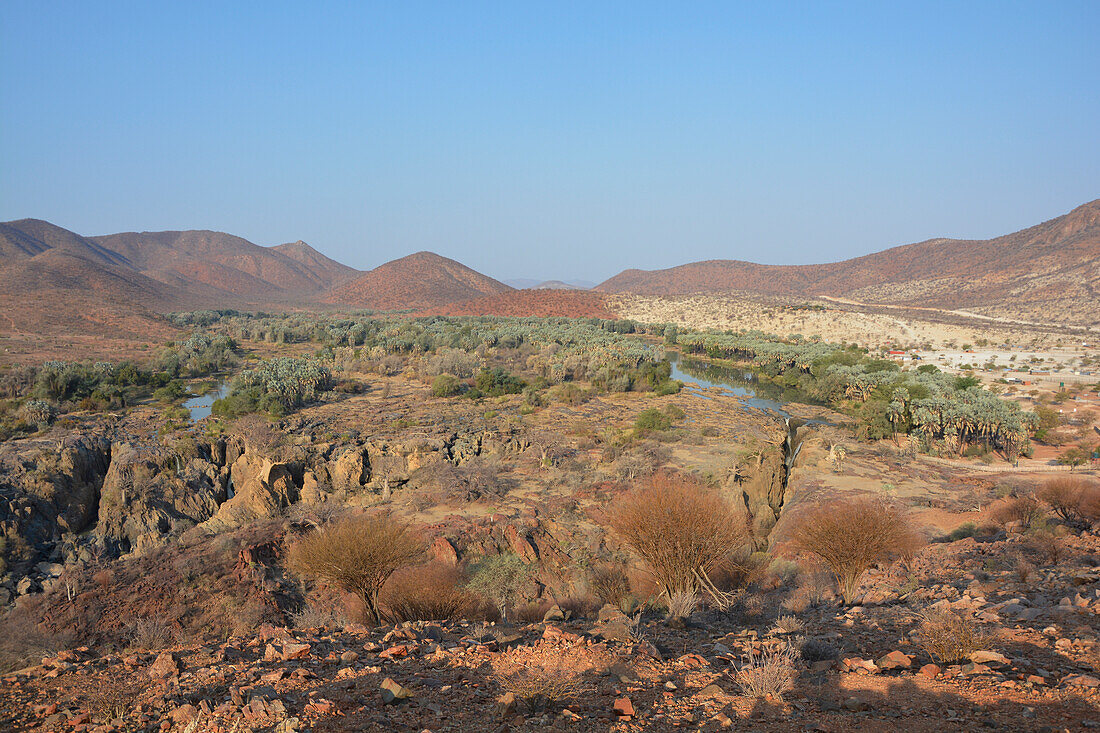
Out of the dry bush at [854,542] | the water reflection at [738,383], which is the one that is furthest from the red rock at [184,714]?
the water reflection at [738,383]

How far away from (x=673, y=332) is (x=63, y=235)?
208666mm

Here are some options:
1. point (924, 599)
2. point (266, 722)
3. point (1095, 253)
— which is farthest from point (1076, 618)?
point (1095, 253)

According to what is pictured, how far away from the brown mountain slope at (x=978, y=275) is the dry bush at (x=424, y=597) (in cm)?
11196

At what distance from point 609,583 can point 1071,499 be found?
45.4 ft

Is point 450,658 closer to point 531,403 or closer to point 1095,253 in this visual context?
point 531,403

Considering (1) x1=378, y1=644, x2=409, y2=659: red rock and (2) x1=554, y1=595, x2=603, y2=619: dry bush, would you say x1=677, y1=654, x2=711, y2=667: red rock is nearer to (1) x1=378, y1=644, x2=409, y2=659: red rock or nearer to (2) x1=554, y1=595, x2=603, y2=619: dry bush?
(1) x1=378, y1=644, x2=409, y2=659: red rock

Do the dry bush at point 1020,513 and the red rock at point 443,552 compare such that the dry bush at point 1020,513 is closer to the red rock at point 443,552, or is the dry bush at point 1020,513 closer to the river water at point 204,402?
the red rock at point 443,552

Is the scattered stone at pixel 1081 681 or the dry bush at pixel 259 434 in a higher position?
the scattered stone at pixel 1081 681

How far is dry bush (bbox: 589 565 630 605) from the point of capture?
47.9 feet

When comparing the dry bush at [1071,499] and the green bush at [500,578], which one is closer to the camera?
the green bush at [500,578]

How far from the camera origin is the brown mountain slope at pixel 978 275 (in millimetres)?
100562

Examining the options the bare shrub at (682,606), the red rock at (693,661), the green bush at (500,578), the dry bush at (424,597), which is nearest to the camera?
the red rock at (693,661)

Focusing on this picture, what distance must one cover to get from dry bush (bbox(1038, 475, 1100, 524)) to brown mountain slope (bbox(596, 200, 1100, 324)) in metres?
96.1

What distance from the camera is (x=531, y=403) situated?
122 feet
